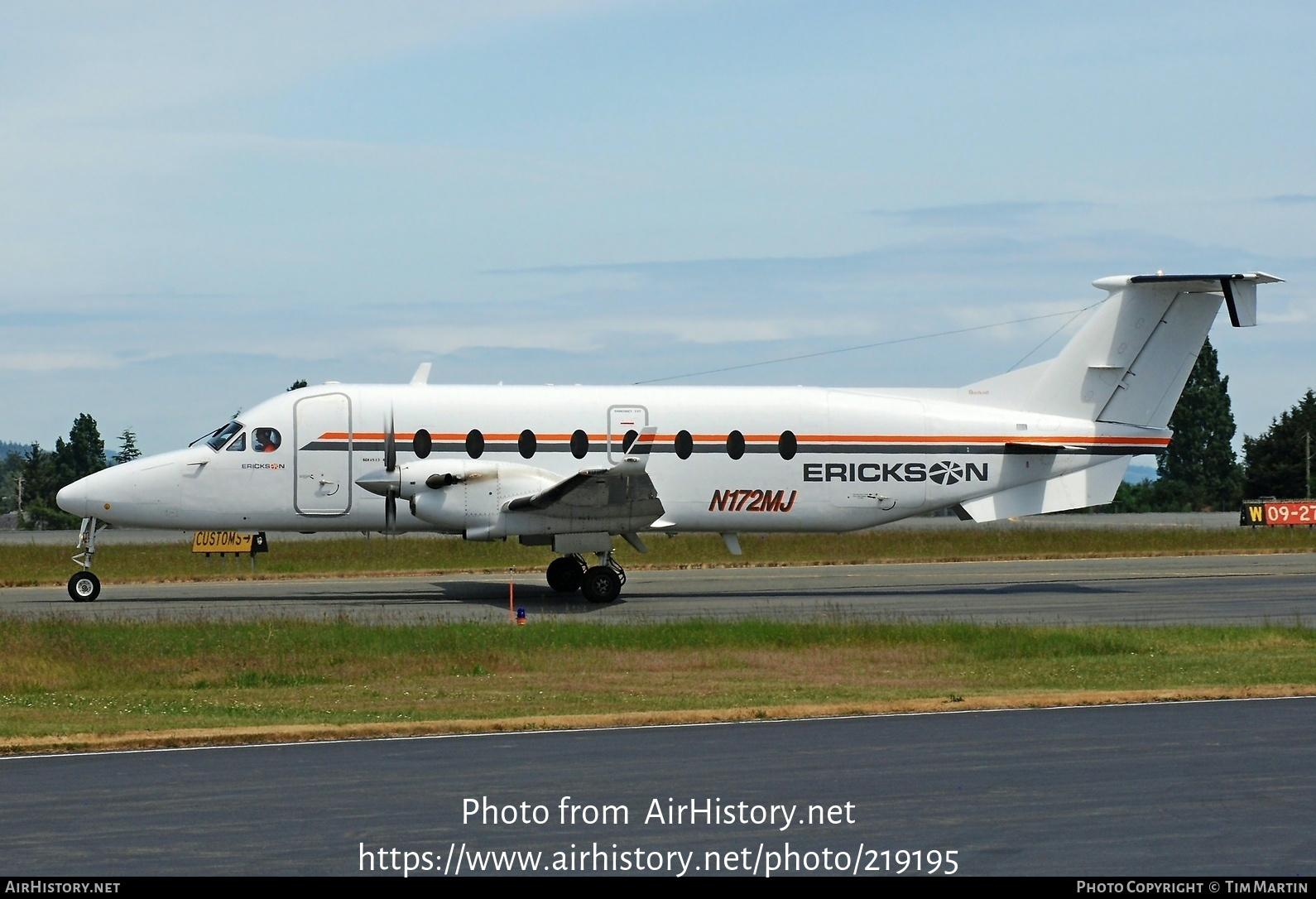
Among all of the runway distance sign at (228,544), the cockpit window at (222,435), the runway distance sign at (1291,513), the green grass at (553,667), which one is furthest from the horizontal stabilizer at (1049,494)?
the runway distance sign at (1291,513)

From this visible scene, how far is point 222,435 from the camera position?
91.0 ft

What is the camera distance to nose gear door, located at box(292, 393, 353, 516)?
27.5 m

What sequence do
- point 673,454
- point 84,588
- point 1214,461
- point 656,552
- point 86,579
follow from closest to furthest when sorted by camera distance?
1. point 84,588
2. point 86,579
3. point 673,454
4. point 656,552
5. point 1214,461

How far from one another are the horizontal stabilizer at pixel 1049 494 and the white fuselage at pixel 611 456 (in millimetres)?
215

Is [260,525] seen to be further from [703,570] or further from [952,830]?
[952,830]

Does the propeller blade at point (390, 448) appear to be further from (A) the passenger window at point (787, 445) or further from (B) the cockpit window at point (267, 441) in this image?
(A) the passenger window at point (787, 445)

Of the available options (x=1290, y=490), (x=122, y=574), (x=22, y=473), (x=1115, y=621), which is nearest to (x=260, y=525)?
(x=122, y=574)

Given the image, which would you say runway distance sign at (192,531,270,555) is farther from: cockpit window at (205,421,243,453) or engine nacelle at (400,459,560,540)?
engine nacelle at (400,459,560,540)

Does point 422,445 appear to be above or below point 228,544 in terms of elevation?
above

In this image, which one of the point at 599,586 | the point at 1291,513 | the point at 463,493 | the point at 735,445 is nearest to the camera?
the point at 463,493

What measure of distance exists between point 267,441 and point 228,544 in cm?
1197

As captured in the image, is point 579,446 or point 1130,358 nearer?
point 579,446

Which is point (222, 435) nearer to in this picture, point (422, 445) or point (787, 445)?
point (422, 445)

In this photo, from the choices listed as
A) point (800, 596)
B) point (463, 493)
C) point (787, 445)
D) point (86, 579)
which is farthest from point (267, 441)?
point (800, 596)
